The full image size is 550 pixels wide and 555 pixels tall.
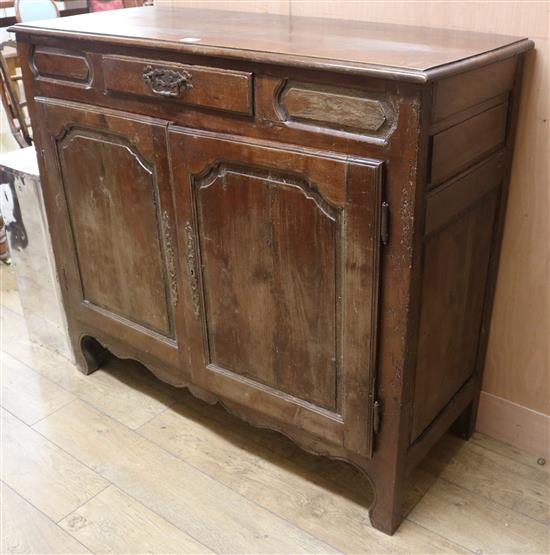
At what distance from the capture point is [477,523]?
1.45m

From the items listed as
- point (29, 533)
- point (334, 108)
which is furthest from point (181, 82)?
point (29, 533)

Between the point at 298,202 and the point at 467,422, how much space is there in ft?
2.63

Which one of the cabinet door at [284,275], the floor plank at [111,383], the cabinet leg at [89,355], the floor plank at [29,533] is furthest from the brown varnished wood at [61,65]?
→ the floor plank at [29,533]

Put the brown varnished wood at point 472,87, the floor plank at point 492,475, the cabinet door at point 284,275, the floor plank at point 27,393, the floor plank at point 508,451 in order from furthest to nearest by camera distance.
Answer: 1. the floor plank at point 27,393
2. the floor plank at point 508,451
3. the floor plank at point 492,475
4. the cabinet door at point 284,275
5. the brown varnished wood at point 472,87

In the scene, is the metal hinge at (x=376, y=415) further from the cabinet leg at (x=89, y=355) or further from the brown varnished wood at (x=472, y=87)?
the cabinet leg at (x=89, y=355)

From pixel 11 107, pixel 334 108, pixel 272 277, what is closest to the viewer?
pixel 334 108

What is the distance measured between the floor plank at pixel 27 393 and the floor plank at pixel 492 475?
1.02 m

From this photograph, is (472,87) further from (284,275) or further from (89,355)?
(89,355)

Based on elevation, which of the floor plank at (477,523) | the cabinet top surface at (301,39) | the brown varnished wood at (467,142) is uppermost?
the cabinet top surface at (301,39)

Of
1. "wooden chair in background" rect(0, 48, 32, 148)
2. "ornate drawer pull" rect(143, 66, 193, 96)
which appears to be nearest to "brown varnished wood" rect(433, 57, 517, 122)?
"ornate drawer pull" rect(143, 66, 193, 96)

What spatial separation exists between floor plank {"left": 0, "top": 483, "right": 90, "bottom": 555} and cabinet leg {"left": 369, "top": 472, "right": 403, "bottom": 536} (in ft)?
2.02

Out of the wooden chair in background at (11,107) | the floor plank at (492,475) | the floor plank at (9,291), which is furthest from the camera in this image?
the wooden chair in background at (11,107)

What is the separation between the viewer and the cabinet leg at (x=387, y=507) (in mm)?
1375

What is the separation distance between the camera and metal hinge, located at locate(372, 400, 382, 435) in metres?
1.29
